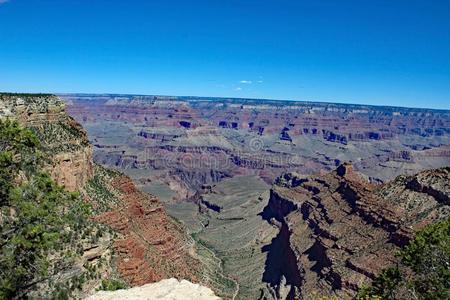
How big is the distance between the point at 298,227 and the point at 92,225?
63.0m

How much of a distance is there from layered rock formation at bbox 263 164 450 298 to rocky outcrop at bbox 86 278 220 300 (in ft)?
118

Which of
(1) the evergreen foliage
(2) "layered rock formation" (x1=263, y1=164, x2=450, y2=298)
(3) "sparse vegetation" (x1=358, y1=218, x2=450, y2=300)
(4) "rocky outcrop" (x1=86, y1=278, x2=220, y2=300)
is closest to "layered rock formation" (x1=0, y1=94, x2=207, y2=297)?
(4) "rocky outcrop" (x1=86, y1=278, x2=220, y2=300)

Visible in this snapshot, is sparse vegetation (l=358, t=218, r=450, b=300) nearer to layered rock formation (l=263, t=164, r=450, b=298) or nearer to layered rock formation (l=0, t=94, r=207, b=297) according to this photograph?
layered rock formation (l=0, t=94, r=207, b=297)

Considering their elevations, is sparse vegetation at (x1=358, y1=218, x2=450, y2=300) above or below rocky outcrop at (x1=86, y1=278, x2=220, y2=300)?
above

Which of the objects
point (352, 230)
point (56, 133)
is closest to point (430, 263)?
point (56, 133)

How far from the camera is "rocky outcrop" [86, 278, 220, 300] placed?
2667 centimetres

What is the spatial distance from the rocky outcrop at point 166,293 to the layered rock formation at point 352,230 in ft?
118

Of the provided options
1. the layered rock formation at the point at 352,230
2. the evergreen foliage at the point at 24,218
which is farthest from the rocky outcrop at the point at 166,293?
the layered rock formation at the point at 352,230

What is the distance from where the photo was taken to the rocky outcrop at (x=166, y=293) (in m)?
26.7

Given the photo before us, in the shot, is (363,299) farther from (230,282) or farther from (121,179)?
(230,282)

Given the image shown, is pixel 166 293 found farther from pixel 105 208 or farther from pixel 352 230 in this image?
pixel 352 230

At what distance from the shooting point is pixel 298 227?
103m

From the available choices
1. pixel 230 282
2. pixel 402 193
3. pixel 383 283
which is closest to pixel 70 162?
pixel 383 283

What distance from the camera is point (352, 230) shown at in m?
80.9
